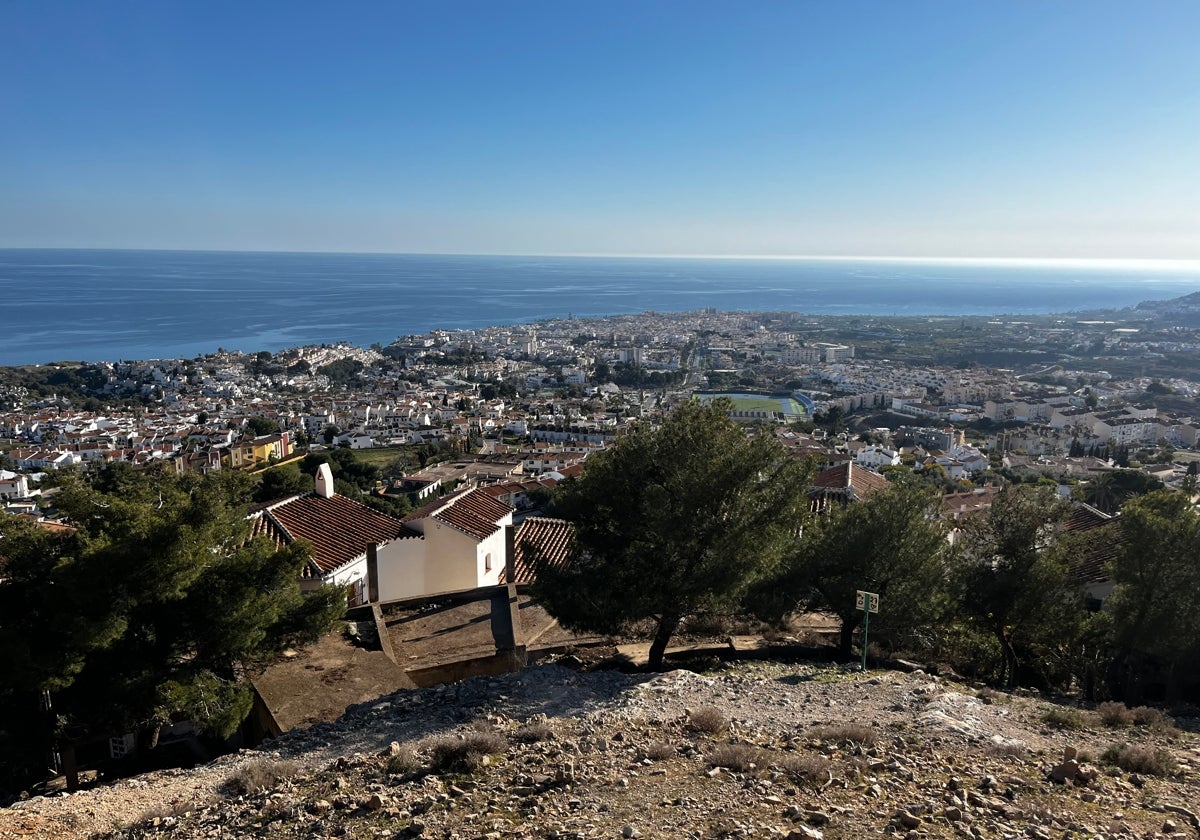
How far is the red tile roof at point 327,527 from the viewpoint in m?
11.0

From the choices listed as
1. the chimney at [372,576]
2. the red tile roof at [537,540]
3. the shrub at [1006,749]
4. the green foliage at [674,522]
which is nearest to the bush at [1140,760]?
the shrub at [1006,749]

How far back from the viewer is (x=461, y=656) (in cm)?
932

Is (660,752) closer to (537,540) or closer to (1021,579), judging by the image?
(1021,579)

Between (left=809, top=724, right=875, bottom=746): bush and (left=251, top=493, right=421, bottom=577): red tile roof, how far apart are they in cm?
735

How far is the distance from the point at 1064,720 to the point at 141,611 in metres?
8.15

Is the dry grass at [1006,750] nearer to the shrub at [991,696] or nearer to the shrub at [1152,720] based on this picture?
the shrub at [991,696]

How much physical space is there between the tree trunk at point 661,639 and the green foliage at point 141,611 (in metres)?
3.45

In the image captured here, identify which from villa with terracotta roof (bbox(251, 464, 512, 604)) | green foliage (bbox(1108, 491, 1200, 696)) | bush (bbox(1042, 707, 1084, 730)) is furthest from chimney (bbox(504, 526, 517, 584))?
green foliage (bbox(1108, 491, 1200, 696))

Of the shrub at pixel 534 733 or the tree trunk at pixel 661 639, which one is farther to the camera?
the tree trunk at pixel 661 639

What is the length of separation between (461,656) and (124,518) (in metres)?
4.18

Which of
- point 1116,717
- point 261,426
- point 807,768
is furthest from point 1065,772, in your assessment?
point 261,426

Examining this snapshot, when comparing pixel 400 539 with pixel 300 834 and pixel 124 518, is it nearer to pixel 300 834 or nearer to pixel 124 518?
pixel 124 518

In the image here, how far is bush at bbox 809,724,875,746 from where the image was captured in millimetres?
5449

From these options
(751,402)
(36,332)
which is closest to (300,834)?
(751,402)
